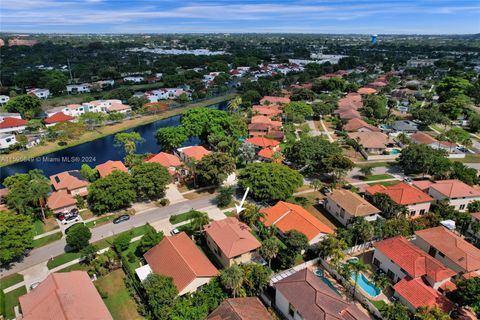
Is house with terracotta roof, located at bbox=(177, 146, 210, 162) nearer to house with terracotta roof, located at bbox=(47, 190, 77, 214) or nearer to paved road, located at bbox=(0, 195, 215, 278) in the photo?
paved road, located at bbox=(0, 195, 215, 278)

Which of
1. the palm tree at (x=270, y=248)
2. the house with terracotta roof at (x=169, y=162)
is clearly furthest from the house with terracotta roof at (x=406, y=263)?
the house with terracotta roof at (x=169, y=162)

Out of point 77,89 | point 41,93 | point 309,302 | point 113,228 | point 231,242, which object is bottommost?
point 113,228

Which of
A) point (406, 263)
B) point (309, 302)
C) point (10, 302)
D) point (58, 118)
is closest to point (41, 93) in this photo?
point (58, 118)

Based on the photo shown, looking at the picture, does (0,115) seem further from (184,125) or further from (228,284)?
(228,284)

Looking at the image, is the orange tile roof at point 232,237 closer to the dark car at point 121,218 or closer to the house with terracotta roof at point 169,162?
the dark car at point 121,218

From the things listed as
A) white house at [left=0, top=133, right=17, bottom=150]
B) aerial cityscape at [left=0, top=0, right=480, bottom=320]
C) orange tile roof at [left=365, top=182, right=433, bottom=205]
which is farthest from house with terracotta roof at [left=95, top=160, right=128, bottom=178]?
orange tile roof at [left=365, top=182, right=433, bottom=205]

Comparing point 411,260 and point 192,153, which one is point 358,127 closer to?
point 192,153
